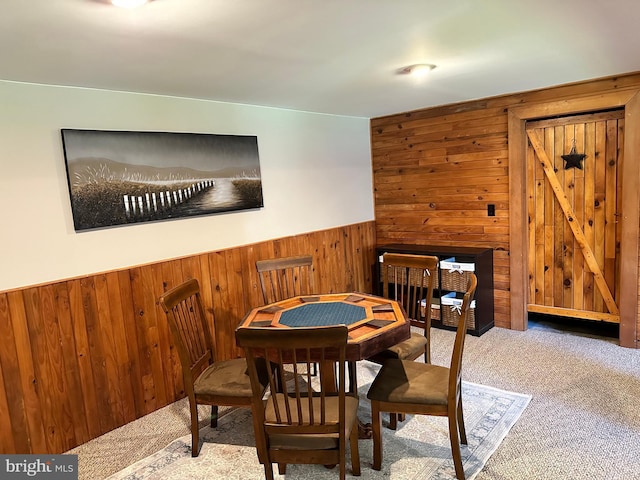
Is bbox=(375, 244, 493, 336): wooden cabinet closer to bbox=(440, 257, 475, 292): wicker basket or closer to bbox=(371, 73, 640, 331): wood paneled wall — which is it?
bbox=(440, 257, 475, 292): wicker basket

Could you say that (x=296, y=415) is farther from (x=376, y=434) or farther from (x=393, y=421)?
(x=393, y=421)

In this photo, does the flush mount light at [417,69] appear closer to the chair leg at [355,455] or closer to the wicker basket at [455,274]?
the wicker basket at [455,274]

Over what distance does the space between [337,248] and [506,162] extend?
1764mm

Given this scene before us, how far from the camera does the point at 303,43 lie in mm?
2141

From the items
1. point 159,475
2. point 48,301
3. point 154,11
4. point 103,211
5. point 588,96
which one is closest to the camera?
point 154,11

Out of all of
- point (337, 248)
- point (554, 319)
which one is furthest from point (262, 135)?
point (554, 319)

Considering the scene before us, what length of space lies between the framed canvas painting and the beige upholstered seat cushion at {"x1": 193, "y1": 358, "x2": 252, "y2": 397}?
43.8 inches

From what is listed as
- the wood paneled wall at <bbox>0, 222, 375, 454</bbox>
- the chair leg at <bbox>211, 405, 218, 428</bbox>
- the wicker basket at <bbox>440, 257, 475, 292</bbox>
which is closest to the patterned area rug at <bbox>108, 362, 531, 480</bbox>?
the chair leg at <bbox>211, 405, 218, 428</bbox>

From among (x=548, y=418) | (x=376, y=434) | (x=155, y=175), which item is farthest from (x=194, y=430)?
(x=548, y=418)

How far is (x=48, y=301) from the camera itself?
2.54 meters

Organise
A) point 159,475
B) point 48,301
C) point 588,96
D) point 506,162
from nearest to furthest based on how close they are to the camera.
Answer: point 159,475
point 48,301
point 588,96
point 506,162

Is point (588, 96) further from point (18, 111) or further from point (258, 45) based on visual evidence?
point (18, 111)

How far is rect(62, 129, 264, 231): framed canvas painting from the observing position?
8.79 feet

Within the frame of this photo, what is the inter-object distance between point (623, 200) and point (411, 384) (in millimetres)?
2484
